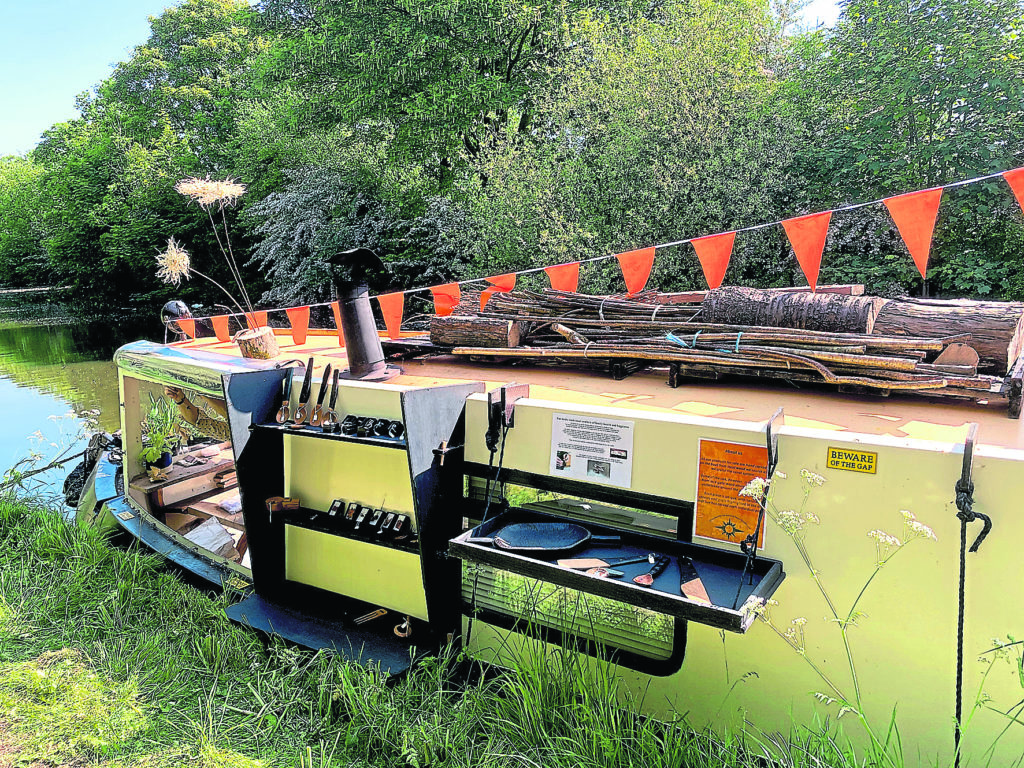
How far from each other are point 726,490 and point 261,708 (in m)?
2.79

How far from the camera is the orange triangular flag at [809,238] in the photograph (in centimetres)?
453

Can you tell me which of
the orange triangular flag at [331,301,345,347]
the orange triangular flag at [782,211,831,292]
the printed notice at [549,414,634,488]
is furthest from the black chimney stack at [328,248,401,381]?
the orange triangular flag at [782,211,831,292]

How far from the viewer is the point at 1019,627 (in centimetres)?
221

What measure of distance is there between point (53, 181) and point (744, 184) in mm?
37214

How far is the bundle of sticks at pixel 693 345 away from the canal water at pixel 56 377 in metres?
5.78

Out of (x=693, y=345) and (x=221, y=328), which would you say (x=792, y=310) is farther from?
(x=221, y=328)

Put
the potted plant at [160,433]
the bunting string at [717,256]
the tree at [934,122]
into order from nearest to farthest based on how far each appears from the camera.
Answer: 1. the bunting string at [717,256]
2. the potted plant at [160,433]
3. the tree at [934,122]

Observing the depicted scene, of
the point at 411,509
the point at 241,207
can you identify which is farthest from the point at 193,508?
the point at 241,207

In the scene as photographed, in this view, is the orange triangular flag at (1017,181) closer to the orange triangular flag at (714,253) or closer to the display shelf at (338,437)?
the orange triangular flag at (714,253)

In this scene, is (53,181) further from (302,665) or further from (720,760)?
(720,760)

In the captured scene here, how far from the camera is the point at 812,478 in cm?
236

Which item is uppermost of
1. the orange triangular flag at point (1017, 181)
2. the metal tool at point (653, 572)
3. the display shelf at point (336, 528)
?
the orange triangular flag at point (1017, 181)

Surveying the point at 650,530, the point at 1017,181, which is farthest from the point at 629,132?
the point at 650,530

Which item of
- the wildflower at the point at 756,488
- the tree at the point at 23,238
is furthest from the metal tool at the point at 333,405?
the tree at the point at 23,238
